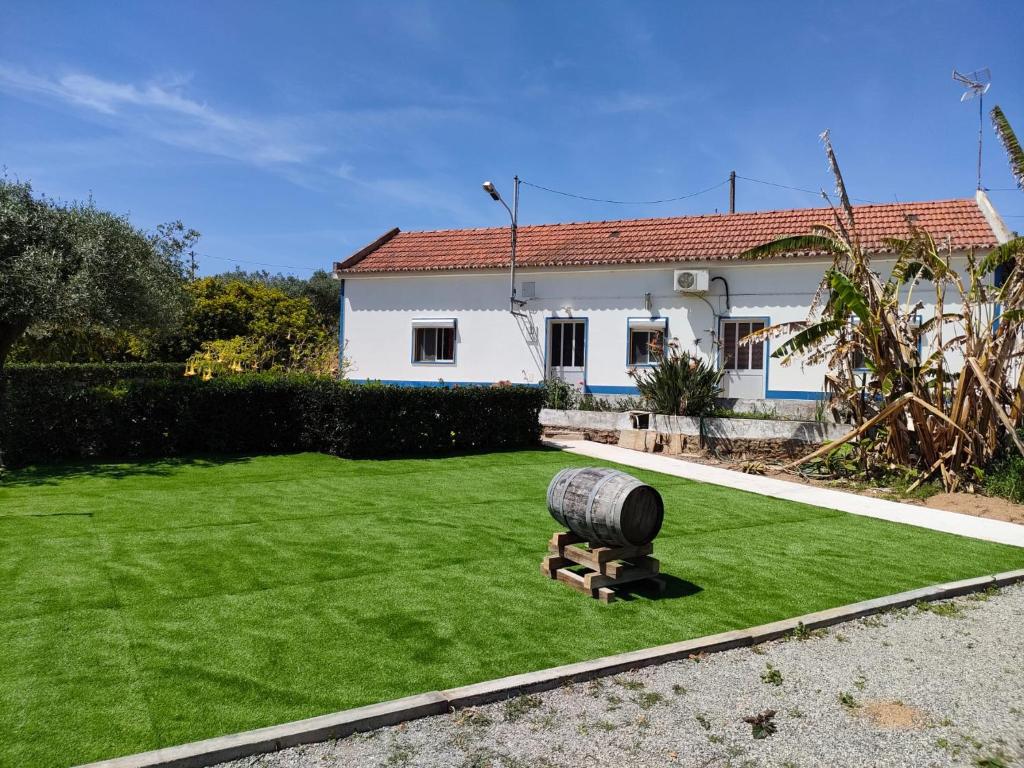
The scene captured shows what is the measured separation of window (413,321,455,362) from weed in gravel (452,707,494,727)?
59.2 feet

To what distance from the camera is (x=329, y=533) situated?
7832 mm

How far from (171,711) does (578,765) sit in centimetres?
210

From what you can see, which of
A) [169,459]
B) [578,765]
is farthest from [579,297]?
[578,765]

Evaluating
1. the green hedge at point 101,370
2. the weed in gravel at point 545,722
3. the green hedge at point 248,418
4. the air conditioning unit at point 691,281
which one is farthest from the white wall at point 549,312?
the weed in gravel at point 545,722

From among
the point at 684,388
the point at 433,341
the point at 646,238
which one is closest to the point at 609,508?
the point at 684,388

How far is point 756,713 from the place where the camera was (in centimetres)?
428

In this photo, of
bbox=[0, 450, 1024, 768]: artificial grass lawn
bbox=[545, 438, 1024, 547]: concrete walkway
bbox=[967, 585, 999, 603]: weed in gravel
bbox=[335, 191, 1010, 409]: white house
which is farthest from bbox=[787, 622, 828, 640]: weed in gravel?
bbox=[335, 191, 1010, 409]: white house

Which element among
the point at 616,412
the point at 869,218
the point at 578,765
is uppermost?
the point at 869,218

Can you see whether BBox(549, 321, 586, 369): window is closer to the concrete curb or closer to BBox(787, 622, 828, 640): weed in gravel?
the concrete curb

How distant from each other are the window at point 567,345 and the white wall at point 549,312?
0.86ft

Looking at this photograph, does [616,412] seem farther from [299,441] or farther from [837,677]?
[837,677]

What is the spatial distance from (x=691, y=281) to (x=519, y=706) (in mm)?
15846

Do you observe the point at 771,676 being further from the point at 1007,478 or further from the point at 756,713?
the point at 1007,478

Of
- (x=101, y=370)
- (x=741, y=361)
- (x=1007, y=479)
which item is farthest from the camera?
(x=101, y=370)
